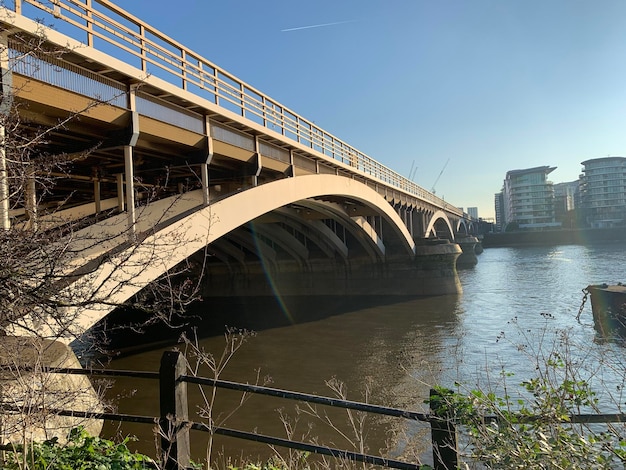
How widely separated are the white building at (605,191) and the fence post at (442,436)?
4593 inches

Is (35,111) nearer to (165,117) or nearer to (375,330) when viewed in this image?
(165,117)

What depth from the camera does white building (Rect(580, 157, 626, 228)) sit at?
105m

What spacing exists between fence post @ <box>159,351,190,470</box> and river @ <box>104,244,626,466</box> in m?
1.02

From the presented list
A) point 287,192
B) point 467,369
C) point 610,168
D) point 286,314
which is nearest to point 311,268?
point 286,314

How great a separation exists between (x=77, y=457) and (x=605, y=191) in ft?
406

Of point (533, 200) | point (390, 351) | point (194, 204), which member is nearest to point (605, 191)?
point (533, 200)

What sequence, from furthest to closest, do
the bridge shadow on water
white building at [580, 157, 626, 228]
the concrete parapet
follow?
white building at [580, 157, 626, 228] → the bridge shadow on water → the concrete parapet

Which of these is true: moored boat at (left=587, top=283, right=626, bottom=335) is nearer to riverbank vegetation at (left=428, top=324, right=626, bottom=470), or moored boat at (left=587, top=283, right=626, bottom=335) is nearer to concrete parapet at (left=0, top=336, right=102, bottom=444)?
riverbank vegetation at (left=428, top=324, right=626, bottom=470)

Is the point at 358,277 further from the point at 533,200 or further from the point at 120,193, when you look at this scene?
the point at 533,200

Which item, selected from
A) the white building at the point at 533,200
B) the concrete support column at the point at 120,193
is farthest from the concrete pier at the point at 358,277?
the white building at the point at 533,200

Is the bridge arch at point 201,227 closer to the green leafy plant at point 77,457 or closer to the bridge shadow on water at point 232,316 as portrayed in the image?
the green leafy plant at point 77,457

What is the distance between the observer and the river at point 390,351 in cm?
822

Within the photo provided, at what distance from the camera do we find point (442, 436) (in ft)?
8.55

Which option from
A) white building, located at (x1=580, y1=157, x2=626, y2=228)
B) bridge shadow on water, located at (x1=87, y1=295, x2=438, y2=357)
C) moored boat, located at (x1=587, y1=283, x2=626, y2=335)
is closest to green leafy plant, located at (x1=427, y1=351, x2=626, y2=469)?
moored boat, located at (x1=587, y1=283, x2=626, y2=335)
